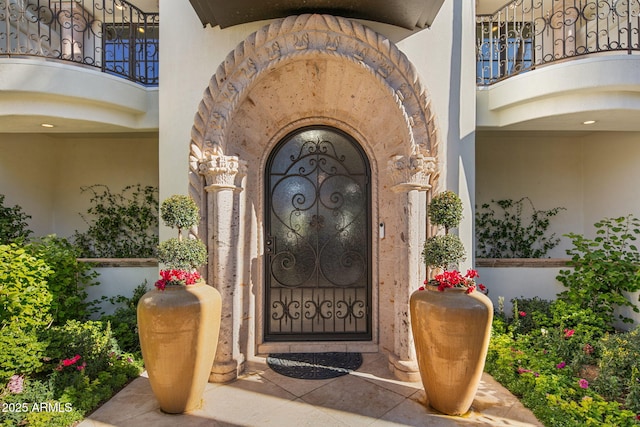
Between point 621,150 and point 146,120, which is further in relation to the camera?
point 621,150

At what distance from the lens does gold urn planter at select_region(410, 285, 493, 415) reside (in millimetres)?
2418

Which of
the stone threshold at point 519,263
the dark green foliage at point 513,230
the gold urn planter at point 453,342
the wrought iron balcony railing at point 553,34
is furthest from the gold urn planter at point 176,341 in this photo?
the dark green foliage at point 513,230

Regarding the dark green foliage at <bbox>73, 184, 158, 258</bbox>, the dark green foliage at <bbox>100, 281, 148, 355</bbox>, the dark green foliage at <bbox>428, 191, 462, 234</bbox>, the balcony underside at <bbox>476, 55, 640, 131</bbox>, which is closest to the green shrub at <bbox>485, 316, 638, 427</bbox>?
the dark green foliage at <bbox>428, 191, 462, 234</bbox>

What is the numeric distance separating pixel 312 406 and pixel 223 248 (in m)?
1.67

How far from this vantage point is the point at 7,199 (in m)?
5.25

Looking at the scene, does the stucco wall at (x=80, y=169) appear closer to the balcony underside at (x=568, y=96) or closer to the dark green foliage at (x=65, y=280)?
the dark green foliage at (x=65, y=280)

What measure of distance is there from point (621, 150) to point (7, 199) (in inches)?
405

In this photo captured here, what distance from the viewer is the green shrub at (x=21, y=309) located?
281cm

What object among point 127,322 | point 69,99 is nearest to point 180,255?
point 127,322

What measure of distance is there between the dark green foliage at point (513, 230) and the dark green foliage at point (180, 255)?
498cm

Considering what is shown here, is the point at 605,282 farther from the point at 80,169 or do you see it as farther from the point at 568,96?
the point at 80,169

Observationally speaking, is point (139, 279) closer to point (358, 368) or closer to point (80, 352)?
point (80, 352)

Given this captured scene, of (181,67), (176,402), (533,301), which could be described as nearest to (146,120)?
(181,67)

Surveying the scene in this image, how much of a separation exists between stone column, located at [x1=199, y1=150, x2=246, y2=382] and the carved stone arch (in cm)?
7
